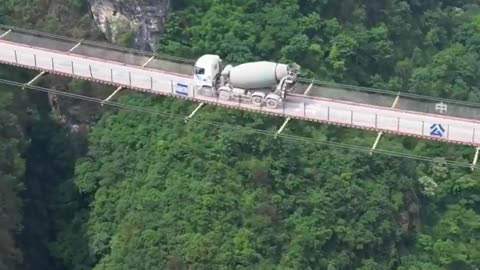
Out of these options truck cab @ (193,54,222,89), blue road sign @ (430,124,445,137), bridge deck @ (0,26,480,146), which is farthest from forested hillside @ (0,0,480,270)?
blue road sign @ (430,124,445,137)

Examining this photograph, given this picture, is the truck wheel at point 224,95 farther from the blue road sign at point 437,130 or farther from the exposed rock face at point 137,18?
the exposed rock face at point 137,18

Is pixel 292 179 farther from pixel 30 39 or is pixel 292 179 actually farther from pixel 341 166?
pixel 30 39

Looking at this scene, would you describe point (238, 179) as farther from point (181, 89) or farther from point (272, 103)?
point (272, 103)

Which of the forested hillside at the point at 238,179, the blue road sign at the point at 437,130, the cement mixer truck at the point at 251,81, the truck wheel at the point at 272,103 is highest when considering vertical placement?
the cement mixer truck at the point at 251,81

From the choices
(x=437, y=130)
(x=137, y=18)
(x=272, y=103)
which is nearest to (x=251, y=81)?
(x=272, y=103)

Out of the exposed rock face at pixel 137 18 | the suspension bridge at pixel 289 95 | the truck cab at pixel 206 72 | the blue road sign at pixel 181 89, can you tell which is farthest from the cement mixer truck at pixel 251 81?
the exposed rock face at pixel 137 18

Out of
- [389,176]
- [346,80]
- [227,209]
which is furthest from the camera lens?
[346,80]

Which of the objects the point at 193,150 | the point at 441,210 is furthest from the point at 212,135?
the point at 441,210
